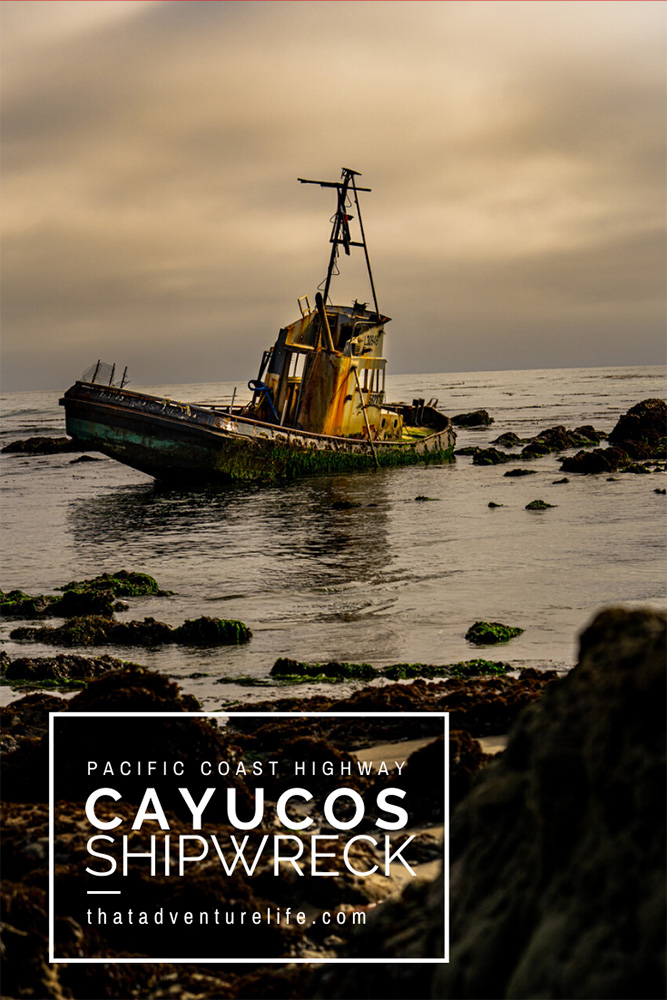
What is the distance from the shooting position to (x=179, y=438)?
2369 centimetres

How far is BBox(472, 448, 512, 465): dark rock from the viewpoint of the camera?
30.2 m

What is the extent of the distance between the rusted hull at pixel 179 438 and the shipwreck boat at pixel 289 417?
3cm

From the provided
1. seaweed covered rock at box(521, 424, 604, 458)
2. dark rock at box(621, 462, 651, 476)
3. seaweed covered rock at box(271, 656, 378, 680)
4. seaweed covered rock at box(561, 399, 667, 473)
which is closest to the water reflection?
seaweed covered rock at box(271, 656, 378, 680)

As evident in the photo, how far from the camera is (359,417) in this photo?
2770 cm

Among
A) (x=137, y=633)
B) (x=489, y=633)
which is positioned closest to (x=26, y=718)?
(x=137, y=633)

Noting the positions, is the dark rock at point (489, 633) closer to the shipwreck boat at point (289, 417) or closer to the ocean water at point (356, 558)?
the ocean water at point (356, 558)

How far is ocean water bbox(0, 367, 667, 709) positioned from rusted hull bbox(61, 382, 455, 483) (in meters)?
0.71

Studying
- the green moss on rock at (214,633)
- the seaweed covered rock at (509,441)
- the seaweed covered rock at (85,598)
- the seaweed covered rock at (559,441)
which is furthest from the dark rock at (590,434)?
the green moss on rock at (214,633)

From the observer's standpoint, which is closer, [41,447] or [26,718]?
[26,718]

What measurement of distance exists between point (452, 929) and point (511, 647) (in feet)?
21.8

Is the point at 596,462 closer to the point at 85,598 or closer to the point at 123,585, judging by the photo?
the point at 123,585

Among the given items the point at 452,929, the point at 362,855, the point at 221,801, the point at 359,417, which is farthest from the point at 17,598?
the point at 359,417

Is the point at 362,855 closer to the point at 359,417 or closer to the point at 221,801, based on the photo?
the point at 221,801

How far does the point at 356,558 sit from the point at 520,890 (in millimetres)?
12059
